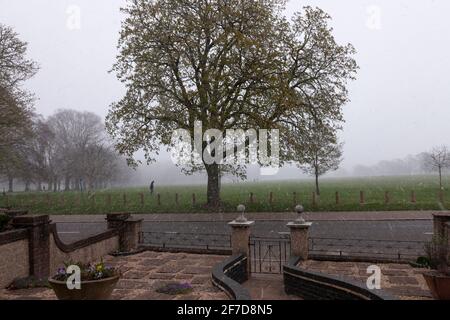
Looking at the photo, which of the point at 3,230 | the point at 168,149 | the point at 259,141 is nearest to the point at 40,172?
the point at 168,149

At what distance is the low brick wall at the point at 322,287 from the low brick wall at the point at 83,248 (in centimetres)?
588

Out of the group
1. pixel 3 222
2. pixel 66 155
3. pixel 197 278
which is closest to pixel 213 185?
pixel 197 278

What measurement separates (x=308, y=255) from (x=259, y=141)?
12.7 meters

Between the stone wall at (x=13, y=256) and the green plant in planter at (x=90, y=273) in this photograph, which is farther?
the stone wall at (x=13, y=256)

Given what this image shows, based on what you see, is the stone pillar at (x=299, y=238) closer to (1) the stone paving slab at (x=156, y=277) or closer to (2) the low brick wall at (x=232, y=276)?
(2) the low brick wall at (x=232, y=276)

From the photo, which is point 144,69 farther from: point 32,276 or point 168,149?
point 32,276

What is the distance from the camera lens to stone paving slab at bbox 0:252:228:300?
9.30 m

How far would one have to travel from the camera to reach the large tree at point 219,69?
24.7m

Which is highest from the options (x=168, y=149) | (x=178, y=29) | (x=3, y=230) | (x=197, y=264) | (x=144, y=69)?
(x=178, y=29)

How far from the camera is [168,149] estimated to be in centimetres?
2605

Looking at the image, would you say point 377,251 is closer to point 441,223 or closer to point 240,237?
point 441,223

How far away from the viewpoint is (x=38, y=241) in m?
11.5

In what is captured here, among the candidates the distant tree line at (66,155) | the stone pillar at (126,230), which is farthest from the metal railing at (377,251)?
the distant tree line at (66,155)
